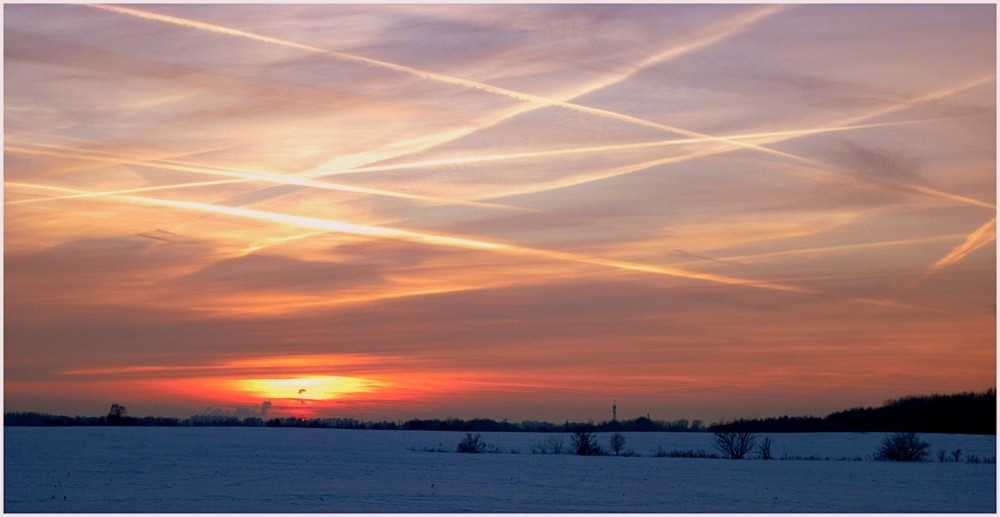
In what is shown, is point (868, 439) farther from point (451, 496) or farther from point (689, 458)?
point (451, 496)

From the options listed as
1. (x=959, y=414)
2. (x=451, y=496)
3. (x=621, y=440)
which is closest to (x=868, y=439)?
(x=959, y=414)

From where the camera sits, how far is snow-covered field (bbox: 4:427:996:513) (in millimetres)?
35125

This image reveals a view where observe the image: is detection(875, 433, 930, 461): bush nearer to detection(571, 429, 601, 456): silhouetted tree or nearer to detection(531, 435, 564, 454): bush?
detection(571, 429, 601, 456): silhouetted tree

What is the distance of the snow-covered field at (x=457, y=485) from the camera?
1383 inches

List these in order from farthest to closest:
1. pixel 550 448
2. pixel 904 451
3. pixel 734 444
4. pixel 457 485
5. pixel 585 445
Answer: pixel 550 448 < pixel 585 445 < pixel 734 444 < pixel 904 451 < pixel 457 485

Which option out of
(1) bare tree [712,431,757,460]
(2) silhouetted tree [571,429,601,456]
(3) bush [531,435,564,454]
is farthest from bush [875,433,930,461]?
(3) bush [531,435,564,454]

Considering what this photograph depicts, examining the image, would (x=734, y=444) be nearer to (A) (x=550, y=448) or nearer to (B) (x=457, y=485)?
(A) (x=550, y=448)

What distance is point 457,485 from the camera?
4341 cm

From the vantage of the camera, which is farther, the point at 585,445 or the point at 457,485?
the point at 585,445

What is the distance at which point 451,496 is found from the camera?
38.0 metres

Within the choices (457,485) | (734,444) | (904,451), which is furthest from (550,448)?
(457,485)

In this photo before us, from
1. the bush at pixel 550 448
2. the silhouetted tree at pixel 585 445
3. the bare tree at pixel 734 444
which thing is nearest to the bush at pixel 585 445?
the silhouetted tree at pixel 585 445

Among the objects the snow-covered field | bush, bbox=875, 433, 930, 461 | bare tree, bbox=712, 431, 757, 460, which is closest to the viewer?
the snow-covered field

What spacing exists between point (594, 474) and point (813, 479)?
40.8 feet
